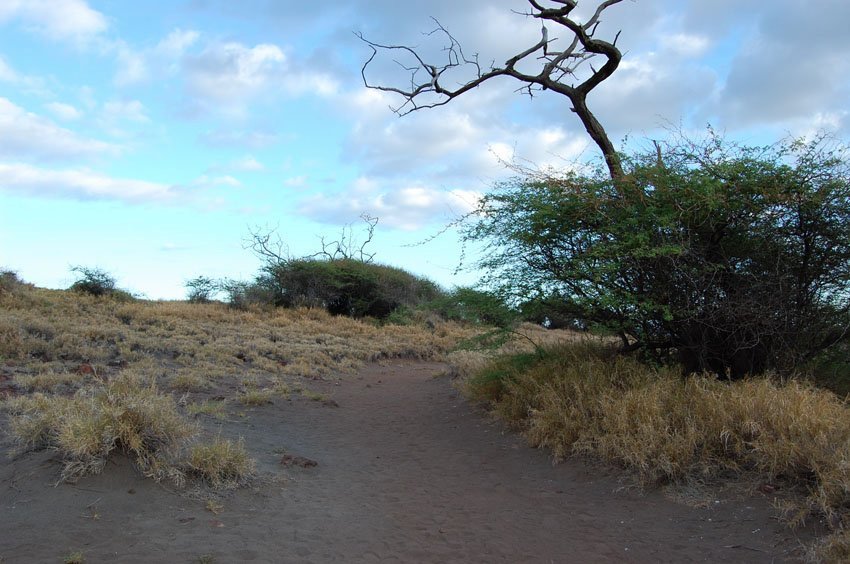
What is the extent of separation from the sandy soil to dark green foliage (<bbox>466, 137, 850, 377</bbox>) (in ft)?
8.30

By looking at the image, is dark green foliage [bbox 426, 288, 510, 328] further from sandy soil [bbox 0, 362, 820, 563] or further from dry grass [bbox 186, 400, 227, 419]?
dry grass [bbox 186, 400, 227, 419]

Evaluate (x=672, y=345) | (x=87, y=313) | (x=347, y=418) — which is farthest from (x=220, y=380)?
(x=672, y=345)

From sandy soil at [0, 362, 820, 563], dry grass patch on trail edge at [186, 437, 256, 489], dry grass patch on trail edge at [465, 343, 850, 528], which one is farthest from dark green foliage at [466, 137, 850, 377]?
dry grass patch on trail edge at [186, 437, 256, 489]

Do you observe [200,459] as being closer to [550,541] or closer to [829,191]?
[550,541]

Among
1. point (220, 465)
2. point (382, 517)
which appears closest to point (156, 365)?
point (220, 465)

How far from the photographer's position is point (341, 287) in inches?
1122

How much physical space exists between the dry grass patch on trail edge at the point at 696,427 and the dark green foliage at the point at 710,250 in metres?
0.80

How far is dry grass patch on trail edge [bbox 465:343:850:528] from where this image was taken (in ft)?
17.2

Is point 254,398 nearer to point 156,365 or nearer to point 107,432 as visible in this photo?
point 156,365

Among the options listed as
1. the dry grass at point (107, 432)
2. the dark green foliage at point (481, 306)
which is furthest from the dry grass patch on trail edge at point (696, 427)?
the dry grass at point (107, 432)

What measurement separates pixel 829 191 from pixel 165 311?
17.9 meters

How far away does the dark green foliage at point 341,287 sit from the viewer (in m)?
27.7

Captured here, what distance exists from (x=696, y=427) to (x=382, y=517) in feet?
11.0

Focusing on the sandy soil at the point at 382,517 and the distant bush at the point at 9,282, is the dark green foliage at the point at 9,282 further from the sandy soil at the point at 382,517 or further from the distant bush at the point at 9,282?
the sandy soil at the point at 382,517
